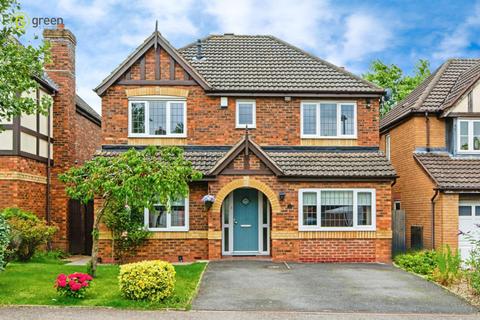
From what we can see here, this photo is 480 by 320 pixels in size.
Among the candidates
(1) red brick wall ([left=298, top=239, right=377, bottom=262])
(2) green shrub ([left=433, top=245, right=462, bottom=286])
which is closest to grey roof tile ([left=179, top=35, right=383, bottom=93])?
(1) red brick wall ([left=298, top=239, right=377, bottom=262])

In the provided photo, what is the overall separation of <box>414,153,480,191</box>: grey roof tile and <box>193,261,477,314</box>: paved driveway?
→ 12.5 ft

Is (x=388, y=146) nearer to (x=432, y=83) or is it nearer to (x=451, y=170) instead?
(x=432, y=83)

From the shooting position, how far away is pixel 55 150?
22.7 m

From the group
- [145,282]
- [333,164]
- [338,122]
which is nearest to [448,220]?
[333,164]

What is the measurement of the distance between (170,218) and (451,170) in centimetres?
985

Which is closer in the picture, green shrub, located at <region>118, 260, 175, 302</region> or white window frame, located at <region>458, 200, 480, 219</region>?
green shrub, located at <region>118, 260, 175, 302</region>

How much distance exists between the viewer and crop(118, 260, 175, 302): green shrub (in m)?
12.1

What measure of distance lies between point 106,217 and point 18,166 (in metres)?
3.65

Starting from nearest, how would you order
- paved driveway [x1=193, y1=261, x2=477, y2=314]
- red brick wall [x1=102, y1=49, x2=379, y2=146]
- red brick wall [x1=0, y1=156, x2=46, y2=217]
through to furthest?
paved driveway [x1=193, y1=261, x2=477, y2=314] → red brick wall [x1=0, y1=156, x2=46, y2=217] → red brick wall [x1=102, y1=49, x2=379, y2=146]

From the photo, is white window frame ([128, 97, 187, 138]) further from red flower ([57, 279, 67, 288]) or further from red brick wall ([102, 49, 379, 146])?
red flower ([57, 279, 67, 288])

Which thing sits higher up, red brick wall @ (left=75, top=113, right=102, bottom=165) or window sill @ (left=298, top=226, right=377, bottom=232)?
red brick wall @ (left=75, top=113, right=102, bottom=165)

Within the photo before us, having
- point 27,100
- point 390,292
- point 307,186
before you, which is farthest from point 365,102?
point 27,100

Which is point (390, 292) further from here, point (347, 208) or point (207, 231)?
point (207, 231)

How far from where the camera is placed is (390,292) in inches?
544
